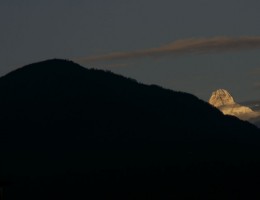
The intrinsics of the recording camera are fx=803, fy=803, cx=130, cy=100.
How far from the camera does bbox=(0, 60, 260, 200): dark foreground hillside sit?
101812mm

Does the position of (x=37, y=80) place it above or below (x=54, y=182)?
above

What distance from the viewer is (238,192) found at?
3784 inches

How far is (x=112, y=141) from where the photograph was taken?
12600cm

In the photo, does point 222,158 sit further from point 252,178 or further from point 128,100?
point 128,100

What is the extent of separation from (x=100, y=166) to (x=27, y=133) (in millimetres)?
20876

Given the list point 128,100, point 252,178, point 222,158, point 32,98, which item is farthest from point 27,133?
point 252,178

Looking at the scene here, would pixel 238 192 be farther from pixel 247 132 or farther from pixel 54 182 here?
pixel 247 132

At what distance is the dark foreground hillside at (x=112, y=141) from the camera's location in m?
102

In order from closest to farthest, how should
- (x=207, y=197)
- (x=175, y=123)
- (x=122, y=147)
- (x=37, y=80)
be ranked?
1. (x=207, y=197)
2. (x=122, y=147)
3. (x=175, y=123)
4. (x=37, y=80)

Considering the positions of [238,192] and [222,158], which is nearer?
[238,192]

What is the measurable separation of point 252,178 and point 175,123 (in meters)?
33.8

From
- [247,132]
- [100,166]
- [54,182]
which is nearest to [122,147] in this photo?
[100,166]

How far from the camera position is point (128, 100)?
140 metres

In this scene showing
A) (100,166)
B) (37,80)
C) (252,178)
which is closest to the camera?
(252,178)
